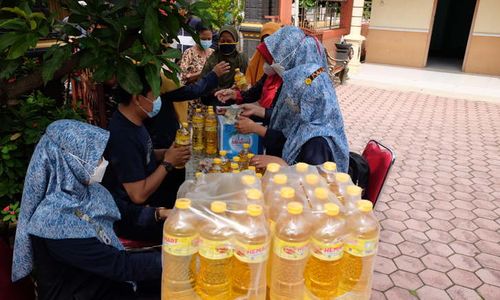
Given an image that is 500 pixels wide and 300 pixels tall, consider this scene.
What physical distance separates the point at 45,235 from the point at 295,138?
146 centimetres

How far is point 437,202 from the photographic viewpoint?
15.1ft

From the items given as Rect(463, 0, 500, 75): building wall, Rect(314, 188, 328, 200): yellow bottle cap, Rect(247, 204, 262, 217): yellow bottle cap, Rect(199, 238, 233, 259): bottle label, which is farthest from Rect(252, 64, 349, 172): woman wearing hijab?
Rect(463, 0, 500, 75): building wall

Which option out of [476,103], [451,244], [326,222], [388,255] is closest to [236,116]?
[326,222]

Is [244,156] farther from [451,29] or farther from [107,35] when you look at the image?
[451,29]

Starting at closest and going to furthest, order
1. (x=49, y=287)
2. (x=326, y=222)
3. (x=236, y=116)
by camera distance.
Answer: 1. (x=326, y=222)
2. (x=49, y=287)
3. (x=236, y=116)

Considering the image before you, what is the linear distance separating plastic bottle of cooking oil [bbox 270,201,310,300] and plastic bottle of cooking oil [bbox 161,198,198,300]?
30 centimetres

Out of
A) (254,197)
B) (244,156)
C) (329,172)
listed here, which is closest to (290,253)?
(254,197)

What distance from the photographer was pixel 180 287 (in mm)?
1525

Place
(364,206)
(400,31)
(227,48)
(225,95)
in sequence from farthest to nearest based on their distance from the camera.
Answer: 1. (400,31)
2. (227,48)
3. (225,95)
4. (364,206)

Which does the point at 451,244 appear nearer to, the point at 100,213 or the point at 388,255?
the point at 388,255

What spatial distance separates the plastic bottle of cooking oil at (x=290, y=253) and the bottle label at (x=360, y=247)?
0.16 m

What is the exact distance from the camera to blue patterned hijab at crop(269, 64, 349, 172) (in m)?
2.37

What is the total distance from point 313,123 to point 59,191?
Result: 1421mm

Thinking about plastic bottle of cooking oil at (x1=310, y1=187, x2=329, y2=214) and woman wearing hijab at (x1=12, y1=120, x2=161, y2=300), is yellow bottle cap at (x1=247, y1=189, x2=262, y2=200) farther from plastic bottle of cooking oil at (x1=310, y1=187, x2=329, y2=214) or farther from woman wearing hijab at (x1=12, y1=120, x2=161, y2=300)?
woman wearing hijab at (x1=12, y1=120, x2=161, y2=300)
